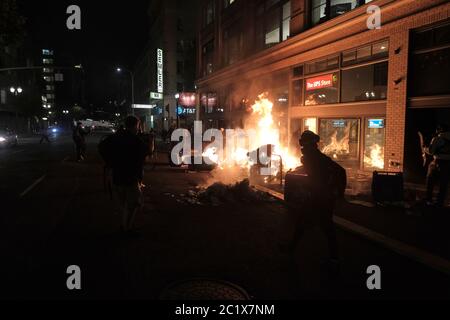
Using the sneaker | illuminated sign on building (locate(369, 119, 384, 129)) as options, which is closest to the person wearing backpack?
the sneaker

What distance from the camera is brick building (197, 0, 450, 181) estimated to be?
11.2 m

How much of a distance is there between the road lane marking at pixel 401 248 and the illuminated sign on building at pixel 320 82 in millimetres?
9341

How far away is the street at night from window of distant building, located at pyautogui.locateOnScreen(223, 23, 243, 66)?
21cm

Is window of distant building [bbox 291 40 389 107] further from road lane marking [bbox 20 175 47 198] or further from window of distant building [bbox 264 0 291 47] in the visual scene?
road lane marking [bbox 20 175 47 198]

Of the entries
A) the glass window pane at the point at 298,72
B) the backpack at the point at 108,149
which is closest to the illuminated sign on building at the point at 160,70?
the glass window pane at the point at 298,72

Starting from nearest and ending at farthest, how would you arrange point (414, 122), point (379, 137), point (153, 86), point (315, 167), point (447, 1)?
point (315, 167) → point (447, 1) → point (414, 122) → point (379, 137) → point (153, 86)

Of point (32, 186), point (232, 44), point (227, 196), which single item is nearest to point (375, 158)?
point (227, 196)

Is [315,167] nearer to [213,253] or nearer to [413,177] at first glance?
[213,253]

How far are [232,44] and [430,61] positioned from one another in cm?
1704

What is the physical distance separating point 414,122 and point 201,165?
24.6 feet

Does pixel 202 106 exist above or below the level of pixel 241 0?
below

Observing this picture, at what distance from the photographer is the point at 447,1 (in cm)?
1030
